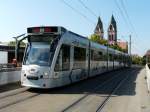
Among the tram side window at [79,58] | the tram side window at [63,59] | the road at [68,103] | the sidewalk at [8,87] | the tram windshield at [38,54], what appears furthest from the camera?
the tram side window at [79,58]

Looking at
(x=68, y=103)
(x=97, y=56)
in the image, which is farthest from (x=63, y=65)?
(x=97, y=56)

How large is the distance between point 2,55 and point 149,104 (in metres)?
33.7

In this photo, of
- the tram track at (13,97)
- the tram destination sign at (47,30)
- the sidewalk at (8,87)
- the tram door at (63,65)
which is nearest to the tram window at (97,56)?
the tram door at (63,65)

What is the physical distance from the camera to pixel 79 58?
75.8ft

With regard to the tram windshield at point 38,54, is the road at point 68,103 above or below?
below

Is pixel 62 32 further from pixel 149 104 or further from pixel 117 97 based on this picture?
pixel 149 104

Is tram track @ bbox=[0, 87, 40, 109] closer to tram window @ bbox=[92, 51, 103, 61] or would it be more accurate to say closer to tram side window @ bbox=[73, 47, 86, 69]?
tram side window @ bbox=[73, 47, 86, 69]

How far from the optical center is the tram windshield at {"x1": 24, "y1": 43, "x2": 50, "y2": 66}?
1736 centimetres

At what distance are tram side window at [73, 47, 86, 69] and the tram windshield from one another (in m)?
4.10

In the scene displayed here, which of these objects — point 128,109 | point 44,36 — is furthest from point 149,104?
point 44,36

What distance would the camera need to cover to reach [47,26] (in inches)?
711

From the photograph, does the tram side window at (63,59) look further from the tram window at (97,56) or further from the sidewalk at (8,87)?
the tram window at (97,56)

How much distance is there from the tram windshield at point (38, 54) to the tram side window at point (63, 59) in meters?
0.72

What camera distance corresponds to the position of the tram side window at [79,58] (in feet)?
71.3
